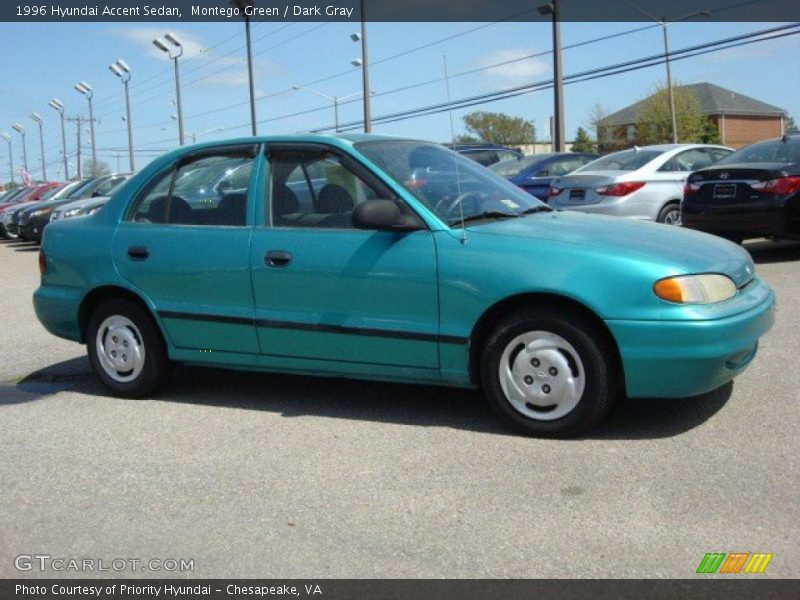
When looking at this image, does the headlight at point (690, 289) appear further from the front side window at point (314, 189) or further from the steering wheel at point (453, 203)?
the front side window at point (314, 189)

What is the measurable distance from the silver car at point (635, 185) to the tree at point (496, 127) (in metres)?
42.0

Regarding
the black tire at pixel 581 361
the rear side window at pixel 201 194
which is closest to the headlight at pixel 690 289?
the black tire at pixel 581 361

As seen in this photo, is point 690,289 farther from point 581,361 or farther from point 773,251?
point 773,251

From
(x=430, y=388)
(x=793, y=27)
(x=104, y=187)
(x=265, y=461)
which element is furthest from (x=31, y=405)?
(x=793, y=27)

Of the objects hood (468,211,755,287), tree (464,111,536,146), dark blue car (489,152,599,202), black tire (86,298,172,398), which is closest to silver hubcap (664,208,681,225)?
dark blue car (489,152,599,202)

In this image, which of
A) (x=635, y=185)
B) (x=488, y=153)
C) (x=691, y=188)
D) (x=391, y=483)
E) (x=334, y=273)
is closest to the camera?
(x=391, y=483)

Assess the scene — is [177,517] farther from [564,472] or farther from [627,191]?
[627,191]

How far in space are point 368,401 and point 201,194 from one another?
166 cm

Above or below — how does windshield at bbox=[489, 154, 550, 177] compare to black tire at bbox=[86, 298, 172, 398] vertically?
above

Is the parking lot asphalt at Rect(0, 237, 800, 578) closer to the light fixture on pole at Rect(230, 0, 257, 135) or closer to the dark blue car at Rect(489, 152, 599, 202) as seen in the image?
the dark blue car at Rect(489, 152, 599, 202)

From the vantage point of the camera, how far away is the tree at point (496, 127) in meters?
54.7

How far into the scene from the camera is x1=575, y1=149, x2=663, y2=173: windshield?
11672 mm

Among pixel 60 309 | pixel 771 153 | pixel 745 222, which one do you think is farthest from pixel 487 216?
pixel 771 153

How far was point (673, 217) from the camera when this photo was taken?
462 inches
